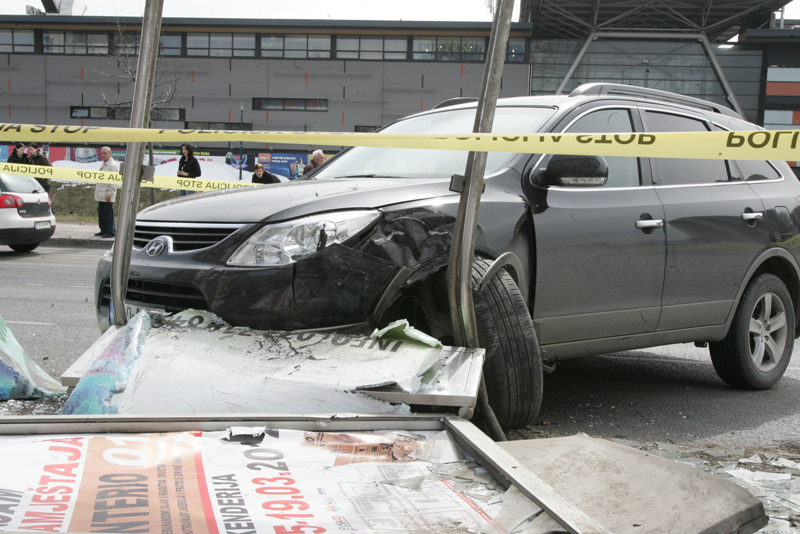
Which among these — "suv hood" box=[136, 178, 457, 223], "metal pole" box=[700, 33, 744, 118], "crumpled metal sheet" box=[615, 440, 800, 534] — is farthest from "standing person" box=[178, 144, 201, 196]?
A: "metal pole" box=[700, 33, 744, 118]

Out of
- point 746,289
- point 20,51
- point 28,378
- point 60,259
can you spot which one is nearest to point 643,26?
point 20,51

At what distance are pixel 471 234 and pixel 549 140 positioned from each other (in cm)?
48

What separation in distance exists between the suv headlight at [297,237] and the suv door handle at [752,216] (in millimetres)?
2693

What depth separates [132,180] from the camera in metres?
3.05

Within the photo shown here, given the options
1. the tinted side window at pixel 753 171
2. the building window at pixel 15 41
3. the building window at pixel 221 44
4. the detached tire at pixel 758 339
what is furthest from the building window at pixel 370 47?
the detached tire at pixel 758 339

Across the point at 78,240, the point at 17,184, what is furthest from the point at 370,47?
the point at 17,184

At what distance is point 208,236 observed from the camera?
9.78 feet

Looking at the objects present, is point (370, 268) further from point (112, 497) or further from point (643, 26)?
A: point (643, 26)

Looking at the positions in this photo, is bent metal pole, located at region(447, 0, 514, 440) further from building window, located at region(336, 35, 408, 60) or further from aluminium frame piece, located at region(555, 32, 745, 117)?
aluminium frame piece, located at region(555, 32, 745, 117)

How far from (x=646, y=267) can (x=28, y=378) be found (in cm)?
322

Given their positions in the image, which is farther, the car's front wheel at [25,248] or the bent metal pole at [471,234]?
the car's front wheel at [25,248]

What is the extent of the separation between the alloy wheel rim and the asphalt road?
23 cm

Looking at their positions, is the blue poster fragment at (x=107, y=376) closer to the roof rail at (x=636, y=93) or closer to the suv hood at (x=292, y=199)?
the suv hood at (x=292, y=199)

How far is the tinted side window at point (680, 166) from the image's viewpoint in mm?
4113
